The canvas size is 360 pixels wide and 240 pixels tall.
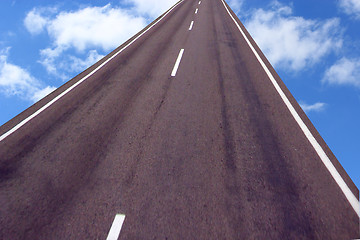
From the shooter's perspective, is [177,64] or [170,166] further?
[177,64]

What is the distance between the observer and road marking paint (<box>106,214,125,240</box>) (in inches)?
134

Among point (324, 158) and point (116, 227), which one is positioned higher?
point (116, 227)

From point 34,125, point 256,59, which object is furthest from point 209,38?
point 34,125

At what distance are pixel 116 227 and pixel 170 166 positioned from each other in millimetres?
1572

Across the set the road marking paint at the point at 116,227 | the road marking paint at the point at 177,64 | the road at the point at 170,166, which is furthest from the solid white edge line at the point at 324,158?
the road marking paint at the point at 116,227

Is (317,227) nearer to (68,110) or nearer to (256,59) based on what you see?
(68,110)

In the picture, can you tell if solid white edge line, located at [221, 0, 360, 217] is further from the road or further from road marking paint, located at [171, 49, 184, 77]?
road marking paint, located at [171, 49, 184, 77]

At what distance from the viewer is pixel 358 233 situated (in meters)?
3.61

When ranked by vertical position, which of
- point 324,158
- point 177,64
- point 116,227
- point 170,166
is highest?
point 177,64

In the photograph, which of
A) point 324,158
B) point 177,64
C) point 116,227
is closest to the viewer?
point 116,227

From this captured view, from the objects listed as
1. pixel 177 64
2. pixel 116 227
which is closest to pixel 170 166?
pixel 116 227

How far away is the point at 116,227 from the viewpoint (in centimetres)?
353

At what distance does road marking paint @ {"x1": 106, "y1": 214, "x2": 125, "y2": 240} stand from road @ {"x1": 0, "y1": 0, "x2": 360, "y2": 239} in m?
0.06

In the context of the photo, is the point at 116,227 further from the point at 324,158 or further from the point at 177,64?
the point at 177,64
